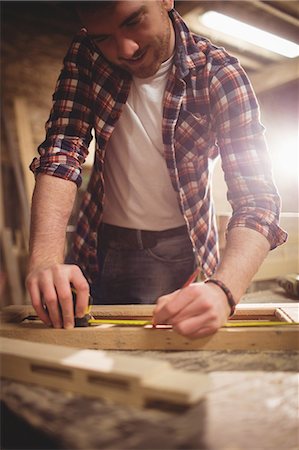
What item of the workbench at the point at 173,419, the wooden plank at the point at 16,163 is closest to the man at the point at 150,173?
the workbench at the point at 173,419

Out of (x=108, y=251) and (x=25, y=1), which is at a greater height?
(x=25, y=1)

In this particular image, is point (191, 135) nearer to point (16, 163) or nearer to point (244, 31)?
point (244, 31)

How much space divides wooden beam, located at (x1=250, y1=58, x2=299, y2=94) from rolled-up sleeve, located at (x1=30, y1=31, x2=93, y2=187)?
413 centimetres

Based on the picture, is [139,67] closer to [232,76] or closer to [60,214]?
[232,76]

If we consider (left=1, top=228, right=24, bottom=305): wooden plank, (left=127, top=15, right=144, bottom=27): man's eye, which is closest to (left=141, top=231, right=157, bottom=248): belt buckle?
(left=127, top=15, right=144, bottom=27): man's eye

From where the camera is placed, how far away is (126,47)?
1532 millimetres

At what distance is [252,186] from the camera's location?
5.17 feet

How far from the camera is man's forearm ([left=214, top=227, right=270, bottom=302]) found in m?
1.32

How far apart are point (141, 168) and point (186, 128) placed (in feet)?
0.99

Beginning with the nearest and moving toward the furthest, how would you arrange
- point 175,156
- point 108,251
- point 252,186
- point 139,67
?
point 252,186
point 139,67
point 175,156
point 108,251

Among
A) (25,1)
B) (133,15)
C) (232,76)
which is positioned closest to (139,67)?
(133,15)

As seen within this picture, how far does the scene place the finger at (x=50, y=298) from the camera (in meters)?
1.25

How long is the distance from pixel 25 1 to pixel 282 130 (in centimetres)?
400

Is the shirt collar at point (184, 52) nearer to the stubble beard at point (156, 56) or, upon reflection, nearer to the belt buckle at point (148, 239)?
the stubble beard at point (156, 56)
